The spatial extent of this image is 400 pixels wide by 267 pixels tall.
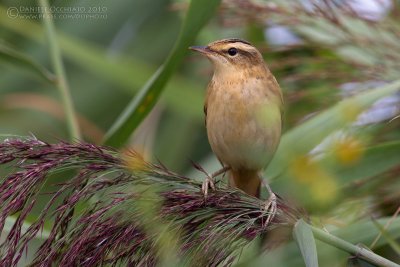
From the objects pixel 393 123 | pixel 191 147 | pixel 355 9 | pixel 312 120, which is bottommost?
pixel 191 147

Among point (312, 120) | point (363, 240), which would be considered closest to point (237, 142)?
point (312, 120)

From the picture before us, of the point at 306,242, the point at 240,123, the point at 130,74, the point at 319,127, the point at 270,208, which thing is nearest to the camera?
the point at 306,242

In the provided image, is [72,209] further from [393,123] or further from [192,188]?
[393,123]

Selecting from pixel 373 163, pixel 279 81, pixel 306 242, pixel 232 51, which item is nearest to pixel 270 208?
pixel 306 242

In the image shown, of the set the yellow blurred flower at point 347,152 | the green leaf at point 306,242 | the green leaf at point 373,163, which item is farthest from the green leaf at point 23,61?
the yellow blurred flower at point 347,152

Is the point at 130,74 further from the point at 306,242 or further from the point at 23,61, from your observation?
the point at 306,242

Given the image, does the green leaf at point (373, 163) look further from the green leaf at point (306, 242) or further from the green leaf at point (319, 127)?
the green leaf at point (306, 242)
